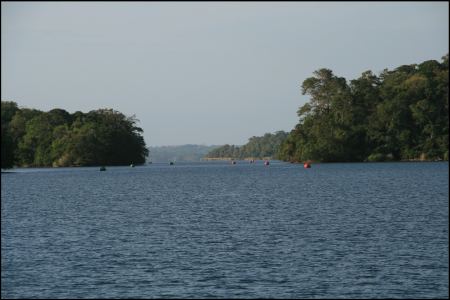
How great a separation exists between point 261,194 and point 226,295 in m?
73.0

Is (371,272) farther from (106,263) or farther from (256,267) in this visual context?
(106,263)

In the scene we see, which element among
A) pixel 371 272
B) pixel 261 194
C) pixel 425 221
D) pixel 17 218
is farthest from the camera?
pixel 261 194

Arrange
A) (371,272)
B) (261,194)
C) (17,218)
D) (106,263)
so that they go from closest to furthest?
(371,272) → (106,263) → (17,218) → (261,194)

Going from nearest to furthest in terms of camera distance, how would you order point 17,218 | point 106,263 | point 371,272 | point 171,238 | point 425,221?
1. point 371,272
2. point 106,263
3. point 171,238
4. point 425,221
5. point 17,218

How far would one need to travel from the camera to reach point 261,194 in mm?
108500

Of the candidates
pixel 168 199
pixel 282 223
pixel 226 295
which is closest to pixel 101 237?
pixel 282 223

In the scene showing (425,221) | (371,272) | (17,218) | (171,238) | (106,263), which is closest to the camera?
(371,272)

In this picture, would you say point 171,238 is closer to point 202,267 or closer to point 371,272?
point 202,267

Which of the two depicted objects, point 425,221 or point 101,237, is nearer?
point 101,237

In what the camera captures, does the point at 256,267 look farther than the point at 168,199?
No

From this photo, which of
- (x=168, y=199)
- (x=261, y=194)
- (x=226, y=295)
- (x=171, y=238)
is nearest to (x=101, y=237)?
(x=171, y=238)

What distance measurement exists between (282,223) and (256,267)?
74.7 ft

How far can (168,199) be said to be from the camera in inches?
3989

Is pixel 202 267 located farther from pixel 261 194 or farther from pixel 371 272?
pixel 261 194
